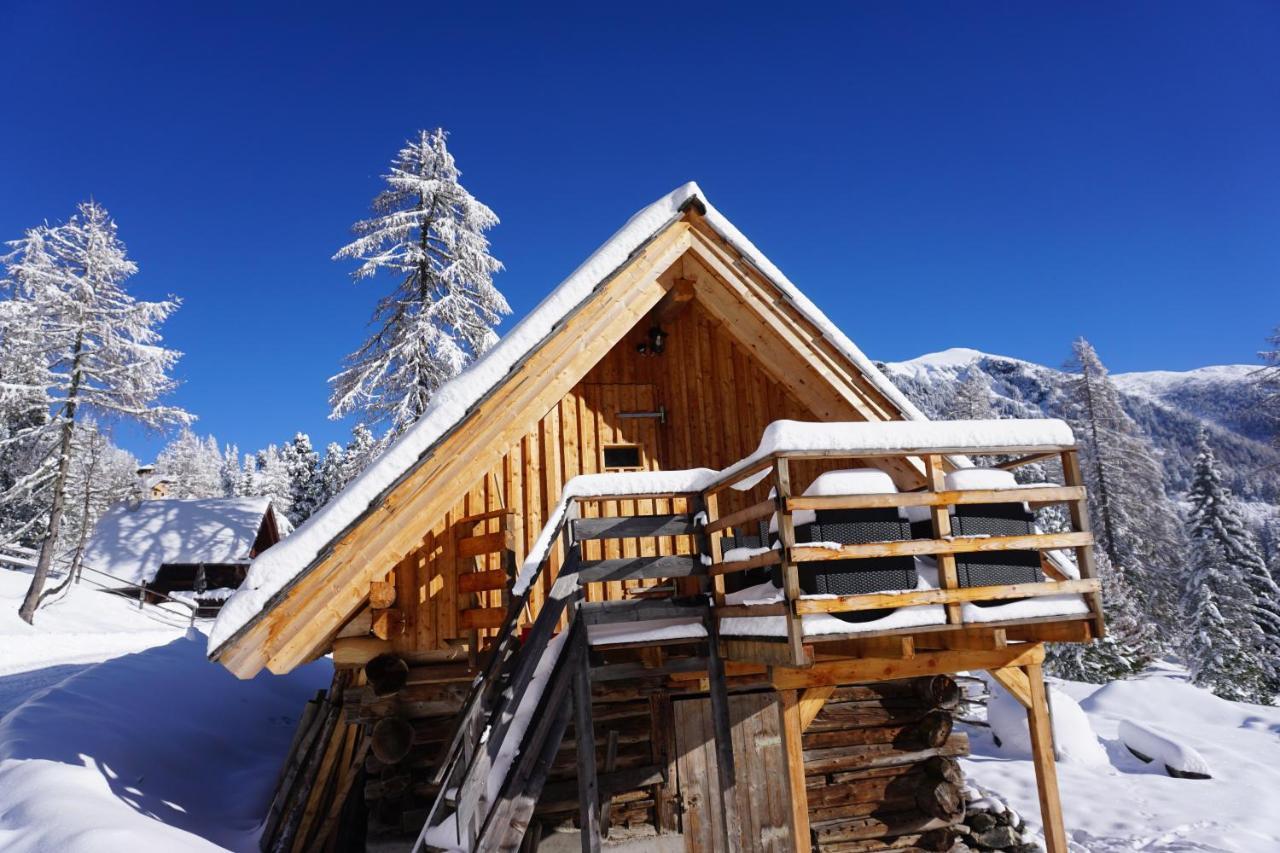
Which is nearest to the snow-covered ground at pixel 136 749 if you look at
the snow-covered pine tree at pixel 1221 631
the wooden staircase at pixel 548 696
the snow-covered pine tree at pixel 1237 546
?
the wooden staircase at pixel 548 696

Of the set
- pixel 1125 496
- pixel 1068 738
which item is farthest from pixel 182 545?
pixel 1125 496

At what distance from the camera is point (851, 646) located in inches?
235

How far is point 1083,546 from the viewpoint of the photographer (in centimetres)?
586

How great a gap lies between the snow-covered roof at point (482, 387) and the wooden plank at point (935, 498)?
217 cm

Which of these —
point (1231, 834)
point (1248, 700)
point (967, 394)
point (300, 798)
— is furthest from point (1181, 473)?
point (300, 798)

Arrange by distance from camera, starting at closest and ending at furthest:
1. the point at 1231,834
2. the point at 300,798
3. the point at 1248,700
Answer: the point at 300,798, the point at 1231,834, the point at 1248,700

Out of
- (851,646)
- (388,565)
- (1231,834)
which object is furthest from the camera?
(1231,834)

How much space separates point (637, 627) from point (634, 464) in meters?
2.69

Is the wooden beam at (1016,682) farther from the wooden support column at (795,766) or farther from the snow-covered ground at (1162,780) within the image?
the snow-covered ground at (1162,780)

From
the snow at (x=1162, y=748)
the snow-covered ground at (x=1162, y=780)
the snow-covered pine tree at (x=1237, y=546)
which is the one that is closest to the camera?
the snow-covered ground at (x=1162, y=780)

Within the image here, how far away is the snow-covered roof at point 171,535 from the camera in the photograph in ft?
108

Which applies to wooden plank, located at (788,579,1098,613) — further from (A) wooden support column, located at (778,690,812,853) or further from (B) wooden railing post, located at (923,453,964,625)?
(A) wooden support column, located at (778,690,812,853)

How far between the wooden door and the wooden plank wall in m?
1.71

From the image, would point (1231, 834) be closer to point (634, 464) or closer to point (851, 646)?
point (851, 646)
